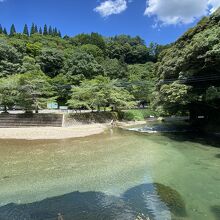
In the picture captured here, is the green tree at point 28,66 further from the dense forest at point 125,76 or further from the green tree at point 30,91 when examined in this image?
the green tree at point 30,91

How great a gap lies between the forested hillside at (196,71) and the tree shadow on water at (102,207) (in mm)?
13147

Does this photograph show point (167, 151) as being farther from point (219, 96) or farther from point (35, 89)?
point (35, 89)

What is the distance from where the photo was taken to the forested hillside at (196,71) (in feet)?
71.7

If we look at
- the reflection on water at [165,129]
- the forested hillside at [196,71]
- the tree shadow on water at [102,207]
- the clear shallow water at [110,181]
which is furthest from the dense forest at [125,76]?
the tree shadow on water at [102,207]

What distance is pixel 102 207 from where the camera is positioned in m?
10.0

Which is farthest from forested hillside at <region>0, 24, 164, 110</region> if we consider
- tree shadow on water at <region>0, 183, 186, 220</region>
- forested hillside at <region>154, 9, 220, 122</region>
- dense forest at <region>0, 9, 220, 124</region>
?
tree shadow on water at <region>0, 183, 186, 220</region>

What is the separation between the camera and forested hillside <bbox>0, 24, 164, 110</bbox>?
3494cm

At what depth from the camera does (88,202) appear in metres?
10.6

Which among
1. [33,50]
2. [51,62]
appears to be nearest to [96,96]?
[51,62]

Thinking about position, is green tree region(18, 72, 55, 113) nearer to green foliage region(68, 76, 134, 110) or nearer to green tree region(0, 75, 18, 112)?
green tree region(0, 75, 18, 112)

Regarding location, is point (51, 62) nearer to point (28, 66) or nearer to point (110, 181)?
point (28, 66)

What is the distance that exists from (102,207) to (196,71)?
60.9 ft

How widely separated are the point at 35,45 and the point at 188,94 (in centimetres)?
5912

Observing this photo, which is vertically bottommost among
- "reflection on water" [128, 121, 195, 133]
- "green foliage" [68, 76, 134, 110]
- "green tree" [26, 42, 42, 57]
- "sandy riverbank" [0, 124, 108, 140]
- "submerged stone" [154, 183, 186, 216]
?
"submerged stone" [154, 183, 186, 216]
